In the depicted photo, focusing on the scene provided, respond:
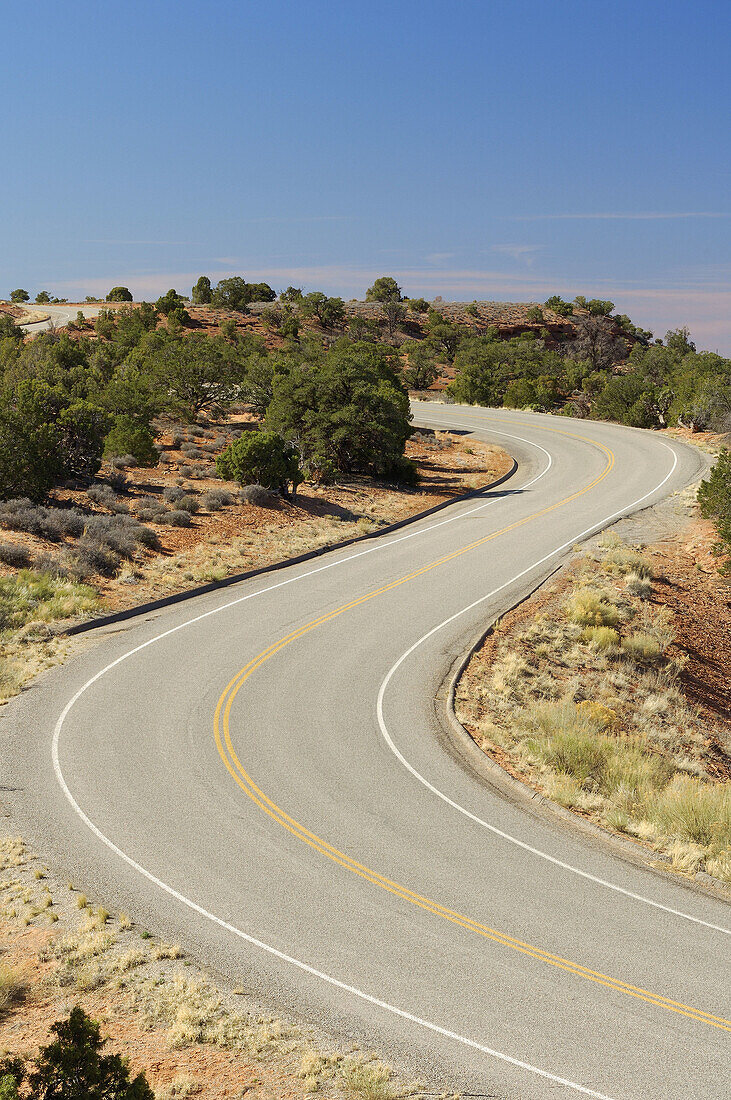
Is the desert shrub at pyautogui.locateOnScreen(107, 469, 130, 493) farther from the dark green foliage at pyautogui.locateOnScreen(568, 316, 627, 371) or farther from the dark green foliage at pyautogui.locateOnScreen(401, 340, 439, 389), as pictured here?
the dark green foliage at pyautogui.locateOnScreen(568, 316, 627, 371)

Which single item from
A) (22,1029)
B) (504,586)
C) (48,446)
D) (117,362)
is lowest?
(22,1029)

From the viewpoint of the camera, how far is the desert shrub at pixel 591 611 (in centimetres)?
2267

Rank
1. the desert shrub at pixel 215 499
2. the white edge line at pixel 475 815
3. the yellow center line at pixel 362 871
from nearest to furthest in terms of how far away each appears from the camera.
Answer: the yellow center line at pixel 362 871, the white edge line at pixel 475 815, the desert shrub at pixel 215 499

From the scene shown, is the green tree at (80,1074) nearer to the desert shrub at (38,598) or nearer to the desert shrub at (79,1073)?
the desert shrub at (79,1073)

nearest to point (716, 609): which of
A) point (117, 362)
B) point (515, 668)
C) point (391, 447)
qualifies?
point (515, 668)

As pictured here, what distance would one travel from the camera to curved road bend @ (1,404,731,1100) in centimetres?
845

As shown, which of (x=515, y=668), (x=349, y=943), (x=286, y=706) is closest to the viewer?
(x=349, y=943)

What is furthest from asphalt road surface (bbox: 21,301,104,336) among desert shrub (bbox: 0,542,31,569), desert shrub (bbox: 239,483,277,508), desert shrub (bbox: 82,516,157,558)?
desert shrub (bbox: 0,542,31,569)

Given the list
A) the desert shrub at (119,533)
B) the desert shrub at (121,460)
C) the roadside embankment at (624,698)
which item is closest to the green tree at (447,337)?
the desert shrub at (121,460)

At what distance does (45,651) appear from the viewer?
1986 centimetres

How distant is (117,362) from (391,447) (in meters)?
30.9

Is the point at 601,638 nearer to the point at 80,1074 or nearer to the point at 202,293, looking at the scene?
the point at 80,1074

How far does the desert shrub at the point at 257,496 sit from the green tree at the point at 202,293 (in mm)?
83801

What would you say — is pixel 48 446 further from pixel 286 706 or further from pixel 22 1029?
pixel 22 1029
